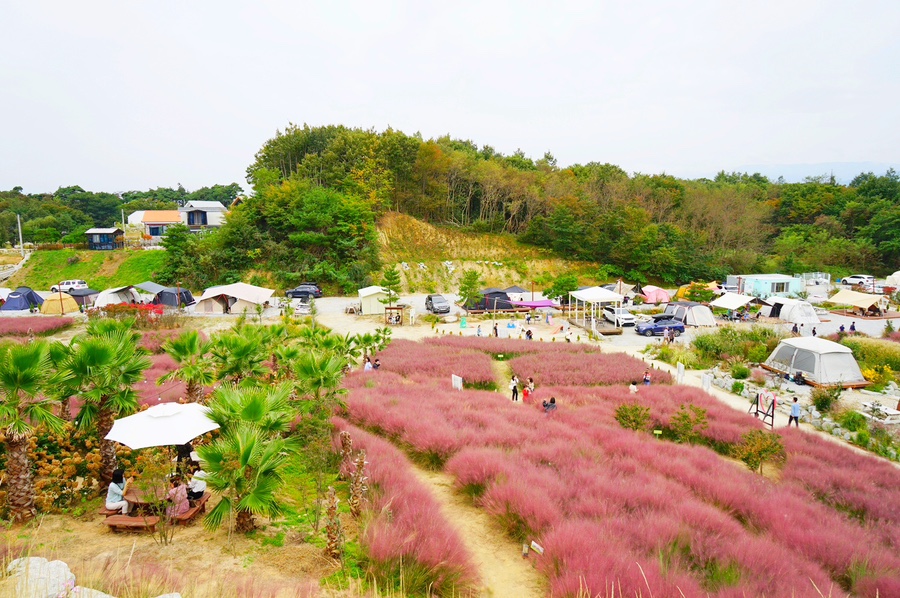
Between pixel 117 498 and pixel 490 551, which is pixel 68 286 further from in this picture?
pixel 490 551

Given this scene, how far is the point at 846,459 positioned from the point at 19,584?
608 inches

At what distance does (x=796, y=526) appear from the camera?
807 centimetres

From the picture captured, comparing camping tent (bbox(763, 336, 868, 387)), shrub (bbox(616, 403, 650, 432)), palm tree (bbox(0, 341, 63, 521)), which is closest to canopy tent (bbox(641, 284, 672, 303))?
camping tent (bbox(763, 336, 868, 387))

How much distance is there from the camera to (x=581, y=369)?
19.2m

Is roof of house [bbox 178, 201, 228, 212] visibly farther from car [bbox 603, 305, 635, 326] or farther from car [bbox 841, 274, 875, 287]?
car [bbox 841, 274, 875, 287]

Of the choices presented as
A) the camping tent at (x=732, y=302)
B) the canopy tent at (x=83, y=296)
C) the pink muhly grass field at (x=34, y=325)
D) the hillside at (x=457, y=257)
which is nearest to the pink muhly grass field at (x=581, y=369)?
the camping tent at (x=732, y=302)

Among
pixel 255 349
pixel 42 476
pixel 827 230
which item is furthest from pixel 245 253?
pixel 827 230

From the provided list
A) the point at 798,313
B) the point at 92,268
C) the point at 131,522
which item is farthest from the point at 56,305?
the point at 798,313

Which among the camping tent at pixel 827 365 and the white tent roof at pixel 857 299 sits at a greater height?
the white tent roof at pixel 857 299

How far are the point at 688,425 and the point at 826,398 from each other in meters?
6.70

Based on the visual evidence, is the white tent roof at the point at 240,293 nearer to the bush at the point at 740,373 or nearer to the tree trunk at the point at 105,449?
the tree trunk at the point at 105,449

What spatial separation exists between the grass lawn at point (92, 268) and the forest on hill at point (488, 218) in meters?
4.00

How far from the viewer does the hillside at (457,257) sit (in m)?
46.0

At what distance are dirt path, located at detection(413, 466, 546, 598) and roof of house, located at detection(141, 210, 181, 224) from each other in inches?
2555
